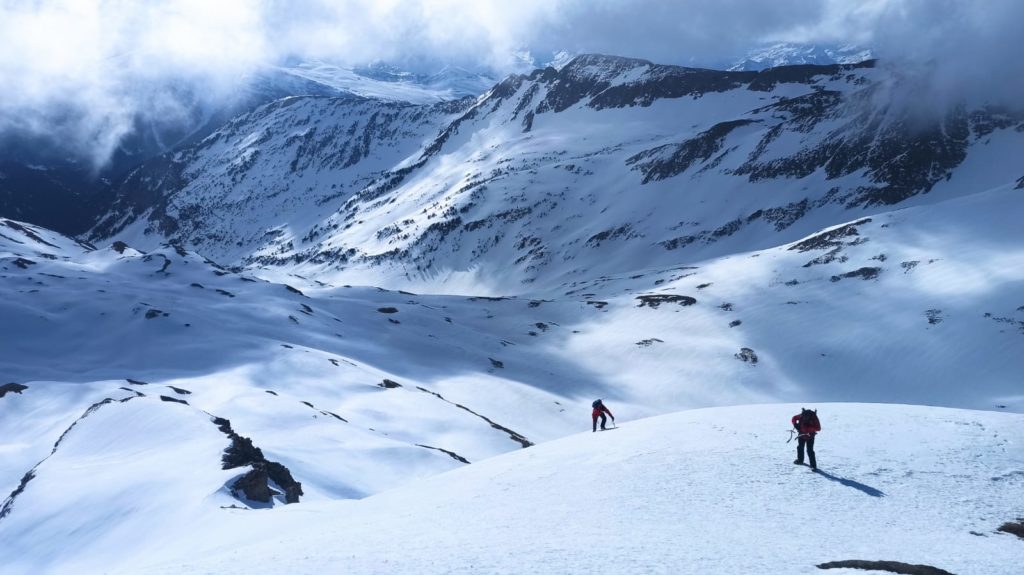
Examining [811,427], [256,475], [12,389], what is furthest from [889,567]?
[12,389]

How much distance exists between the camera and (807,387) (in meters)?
72.2

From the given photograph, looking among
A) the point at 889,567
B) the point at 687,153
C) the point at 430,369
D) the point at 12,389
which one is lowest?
the point at 889,567

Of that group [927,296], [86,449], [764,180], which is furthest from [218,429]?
[764,180]

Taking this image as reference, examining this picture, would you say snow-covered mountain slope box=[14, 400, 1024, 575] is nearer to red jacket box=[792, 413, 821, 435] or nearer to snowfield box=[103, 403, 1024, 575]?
snowfield box=[103, 403, 1024, 575]

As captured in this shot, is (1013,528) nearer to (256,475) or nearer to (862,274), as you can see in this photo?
(256,475)

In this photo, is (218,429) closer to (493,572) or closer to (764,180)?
(493,572)

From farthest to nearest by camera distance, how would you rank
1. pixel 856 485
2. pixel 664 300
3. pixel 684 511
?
pixel 664 300
pixel 856 485
pixel 684 511

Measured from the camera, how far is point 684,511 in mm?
16375

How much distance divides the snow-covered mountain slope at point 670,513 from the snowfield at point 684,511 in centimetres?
6

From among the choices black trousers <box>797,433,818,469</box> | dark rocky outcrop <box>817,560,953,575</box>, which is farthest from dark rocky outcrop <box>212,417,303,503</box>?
dark rocky outcrop <box>817,560,953,575</box>

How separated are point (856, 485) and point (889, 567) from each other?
17.9 feet

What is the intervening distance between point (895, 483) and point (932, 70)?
190272 millimetres

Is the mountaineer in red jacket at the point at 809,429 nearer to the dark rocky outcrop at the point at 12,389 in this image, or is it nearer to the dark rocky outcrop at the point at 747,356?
the dark rocky outcrop at the point at 12,389

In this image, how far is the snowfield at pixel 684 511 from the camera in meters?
13.3
